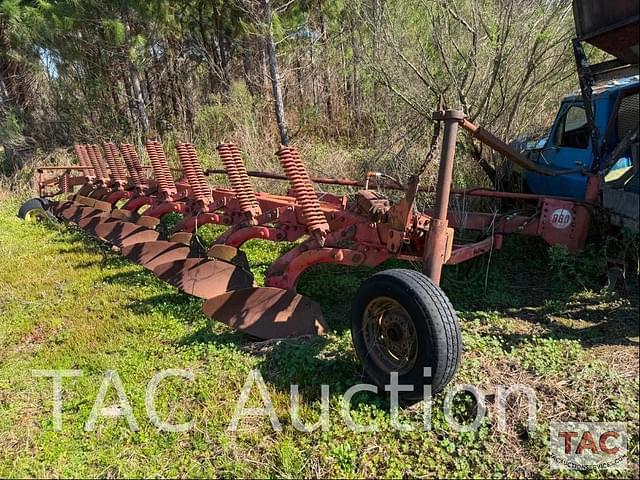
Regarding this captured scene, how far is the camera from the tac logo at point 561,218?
384 cm

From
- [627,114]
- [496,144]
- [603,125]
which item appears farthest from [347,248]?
[627,114]

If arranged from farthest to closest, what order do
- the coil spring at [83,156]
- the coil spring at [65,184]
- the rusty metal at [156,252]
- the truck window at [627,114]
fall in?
1. the coil spring at [83,156]
2. the coil spring at [65,184]
3. the rusty metal at [156,252]
4. the truck window at [627,114]

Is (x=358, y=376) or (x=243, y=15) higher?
(x=243, y=15)

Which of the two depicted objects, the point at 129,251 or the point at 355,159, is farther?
the point at 355,159

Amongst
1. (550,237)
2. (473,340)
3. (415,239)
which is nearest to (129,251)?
(415,239)

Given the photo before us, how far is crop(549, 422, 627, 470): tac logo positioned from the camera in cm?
235

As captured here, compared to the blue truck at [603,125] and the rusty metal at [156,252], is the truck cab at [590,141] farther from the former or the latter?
the rusty metal at [156,252]

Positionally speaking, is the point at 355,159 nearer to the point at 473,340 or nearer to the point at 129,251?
the point at 129,251

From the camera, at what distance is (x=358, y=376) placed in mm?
3111

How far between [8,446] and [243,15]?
398 inches

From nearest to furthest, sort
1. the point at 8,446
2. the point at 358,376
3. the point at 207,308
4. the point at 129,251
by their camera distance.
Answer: the point at 8,446
the point at 358,376
the point at 207,308
the point at 129,251

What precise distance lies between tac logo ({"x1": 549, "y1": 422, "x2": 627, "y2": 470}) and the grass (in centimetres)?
5

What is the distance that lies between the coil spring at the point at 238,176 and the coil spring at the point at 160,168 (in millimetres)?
1816

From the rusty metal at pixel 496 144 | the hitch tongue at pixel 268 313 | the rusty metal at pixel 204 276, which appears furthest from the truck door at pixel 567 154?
the rusty metal at pixel 204 276
